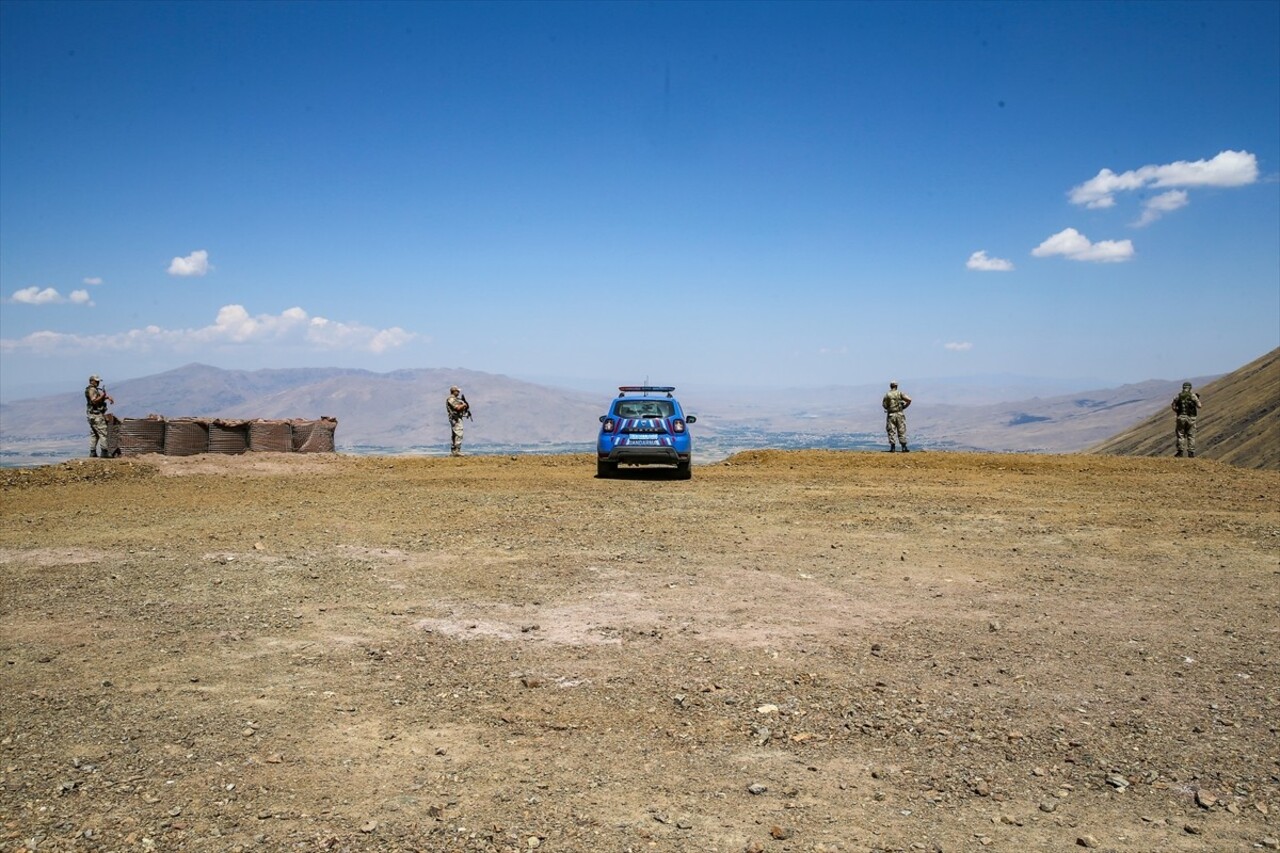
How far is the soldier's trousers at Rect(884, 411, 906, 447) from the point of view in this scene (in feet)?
87.7

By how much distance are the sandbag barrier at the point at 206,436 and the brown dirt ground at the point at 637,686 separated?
10403 millimetres

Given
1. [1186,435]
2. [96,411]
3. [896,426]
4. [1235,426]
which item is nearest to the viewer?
[96,411]

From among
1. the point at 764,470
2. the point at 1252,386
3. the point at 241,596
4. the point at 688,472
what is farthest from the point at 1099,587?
the point at 1252,386

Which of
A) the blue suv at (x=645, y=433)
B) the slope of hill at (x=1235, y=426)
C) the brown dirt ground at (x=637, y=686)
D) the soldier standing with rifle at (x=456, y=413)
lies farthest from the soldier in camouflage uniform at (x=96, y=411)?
the slope of hill at (x=1235, y=426)

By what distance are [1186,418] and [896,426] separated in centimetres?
850

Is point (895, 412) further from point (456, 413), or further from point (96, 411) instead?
point (96, 411)

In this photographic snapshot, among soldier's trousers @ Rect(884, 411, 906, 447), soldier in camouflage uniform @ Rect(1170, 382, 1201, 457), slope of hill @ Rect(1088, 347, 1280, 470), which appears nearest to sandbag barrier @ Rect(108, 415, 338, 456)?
soldier's trousers @ Rect(884, 411, 906, 447)

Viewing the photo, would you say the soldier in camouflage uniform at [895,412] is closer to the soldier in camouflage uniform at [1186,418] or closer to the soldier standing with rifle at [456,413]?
the soldier in camouflage uniform at [1186,418]

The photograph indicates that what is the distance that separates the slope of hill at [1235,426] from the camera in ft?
297

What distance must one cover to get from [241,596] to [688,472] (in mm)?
12823

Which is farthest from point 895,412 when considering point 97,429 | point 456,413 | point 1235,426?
point 1235,426

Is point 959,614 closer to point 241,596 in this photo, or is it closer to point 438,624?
point 438,624

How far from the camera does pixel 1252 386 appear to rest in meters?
118

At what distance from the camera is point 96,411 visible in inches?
877
